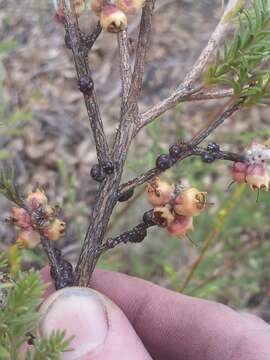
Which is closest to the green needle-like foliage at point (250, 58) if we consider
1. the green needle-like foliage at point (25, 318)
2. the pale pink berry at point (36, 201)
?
the pale pink berry at point (36, 201)

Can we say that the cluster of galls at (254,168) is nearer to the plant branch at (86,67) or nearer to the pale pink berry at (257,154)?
the pale pink berry at (257,154)

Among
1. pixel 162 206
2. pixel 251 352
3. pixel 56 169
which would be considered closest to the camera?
pixel 162 206

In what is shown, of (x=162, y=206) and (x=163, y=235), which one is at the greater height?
(x=162, y=206)

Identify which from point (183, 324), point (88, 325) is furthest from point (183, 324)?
point (88, 325)

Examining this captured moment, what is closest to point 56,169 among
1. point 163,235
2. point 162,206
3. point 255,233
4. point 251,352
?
point 163,235

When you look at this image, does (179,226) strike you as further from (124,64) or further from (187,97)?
(124,64)

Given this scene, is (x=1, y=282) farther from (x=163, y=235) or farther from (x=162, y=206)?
(x=163, y=235)
